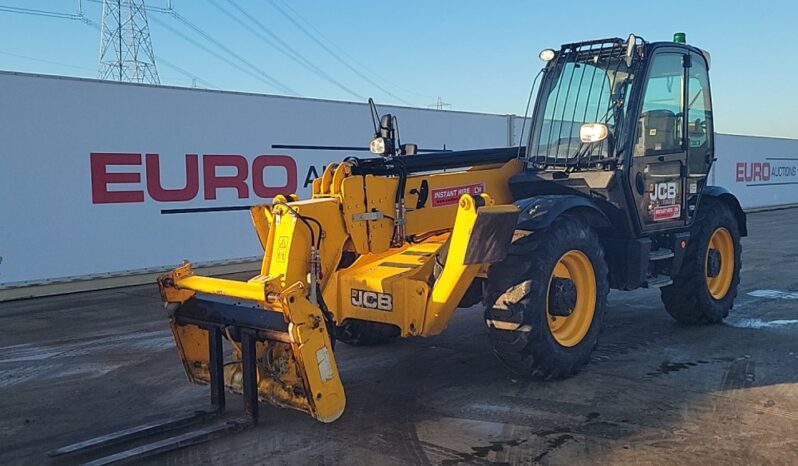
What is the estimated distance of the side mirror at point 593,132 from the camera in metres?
5.78

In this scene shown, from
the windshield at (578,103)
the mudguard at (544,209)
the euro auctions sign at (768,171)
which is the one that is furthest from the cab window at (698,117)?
the euro auctions sign at (768,171)

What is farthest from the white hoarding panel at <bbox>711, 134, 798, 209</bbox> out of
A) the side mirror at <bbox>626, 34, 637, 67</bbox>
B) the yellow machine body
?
the yellow machine body

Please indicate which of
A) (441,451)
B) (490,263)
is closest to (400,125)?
(490,263)

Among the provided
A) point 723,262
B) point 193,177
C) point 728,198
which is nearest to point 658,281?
point 723,262

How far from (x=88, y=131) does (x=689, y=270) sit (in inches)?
320

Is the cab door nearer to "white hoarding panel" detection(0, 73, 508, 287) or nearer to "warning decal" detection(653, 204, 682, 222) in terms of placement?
"warning decal" detection(653, 204, 682, 222)

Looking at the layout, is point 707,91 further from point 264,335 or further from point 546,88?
point 264,335

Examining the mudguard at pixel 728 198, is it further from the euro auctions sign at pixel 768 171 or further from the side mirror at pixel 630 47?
the euro auctions sign at pixel 768 171

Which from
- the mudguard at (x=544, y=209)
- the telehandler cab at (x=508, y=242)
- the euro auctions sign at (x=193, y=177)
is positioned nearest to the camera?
the telehandler cab at (x=508, y=242)

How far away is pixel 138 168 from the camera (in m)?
10.6

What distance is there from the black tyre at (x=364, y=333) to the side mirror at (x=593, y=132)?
2279 millimetres

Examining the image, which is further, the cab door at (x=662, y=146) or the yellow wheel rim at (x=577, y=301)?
the cab door at (x=662, y=146)

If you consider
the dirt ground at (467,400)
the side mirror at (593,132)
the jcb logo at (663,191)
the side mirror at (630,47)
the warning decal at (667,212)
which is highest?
the side mirror at (630,47)

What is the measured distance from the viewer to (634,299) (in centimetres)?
865
